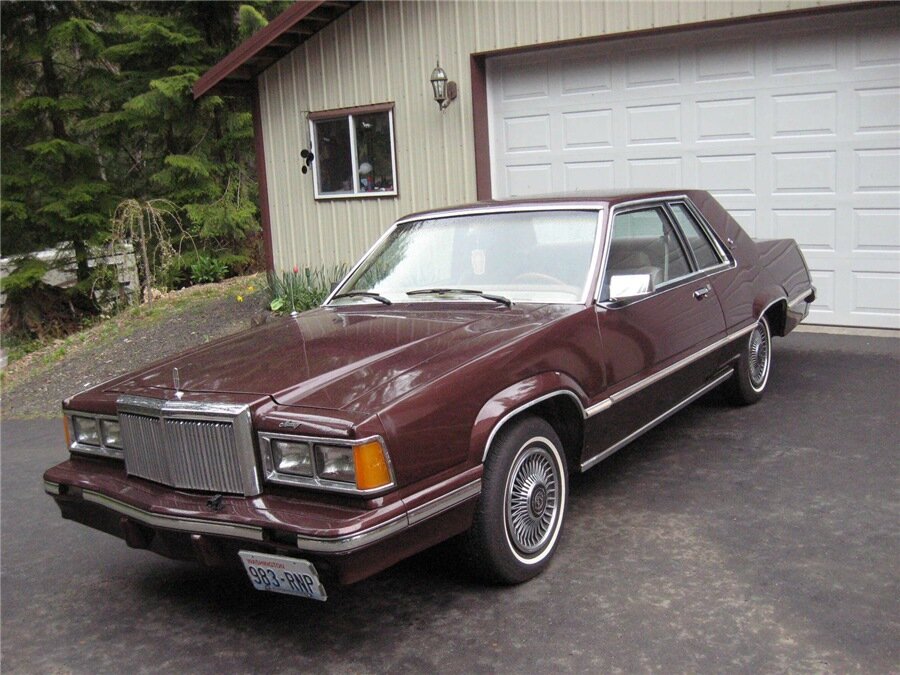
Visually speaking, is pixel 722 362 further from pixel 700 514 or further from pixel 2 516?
pixel 2 516

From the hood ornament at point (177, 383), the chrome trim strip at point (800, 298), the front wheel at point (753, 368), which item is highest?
the hood ornament at point (177, 383)

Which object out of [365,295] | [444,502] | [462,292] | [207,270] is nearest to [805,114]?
[462,292]

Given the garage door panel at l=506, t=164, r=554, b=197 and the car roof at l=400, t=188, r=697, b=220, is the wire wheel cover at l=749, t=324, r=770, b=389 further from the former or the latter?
the garage door panel at l=506, t=164, r=554, b=197

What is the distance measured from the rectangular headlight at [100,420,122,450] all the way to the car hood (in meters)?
0.15

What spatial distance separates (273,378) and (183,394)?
0.37 m

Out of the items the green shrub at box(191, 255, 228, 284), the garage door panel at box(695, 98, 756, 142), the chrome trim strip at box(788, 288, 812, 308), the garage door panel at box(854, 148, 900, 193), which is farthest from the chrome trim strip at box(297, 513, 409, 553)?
the green shrub at box(191, 255, 228, 284)

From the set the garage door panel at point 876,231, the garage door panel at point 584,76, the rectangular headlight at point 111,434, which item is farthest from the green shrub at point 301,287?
the rectangular headlight at point 111,434

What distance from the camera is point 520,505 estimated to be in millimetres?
3910

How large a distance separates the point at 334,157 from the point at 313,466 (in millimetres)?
8846

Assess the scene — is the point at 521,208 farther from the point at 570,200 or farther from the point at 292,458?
the point at 292,458

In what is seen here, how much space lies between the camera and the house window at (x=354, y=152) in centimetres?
1107

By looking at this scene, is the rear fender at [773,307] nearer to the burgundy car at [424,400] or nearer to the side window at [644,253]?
the burgundy car at [424,400]

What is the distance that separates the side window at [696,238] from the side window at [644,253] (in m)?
0.17

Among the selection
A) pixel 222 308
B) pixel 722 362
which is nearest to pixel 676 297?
pixel 722 362
